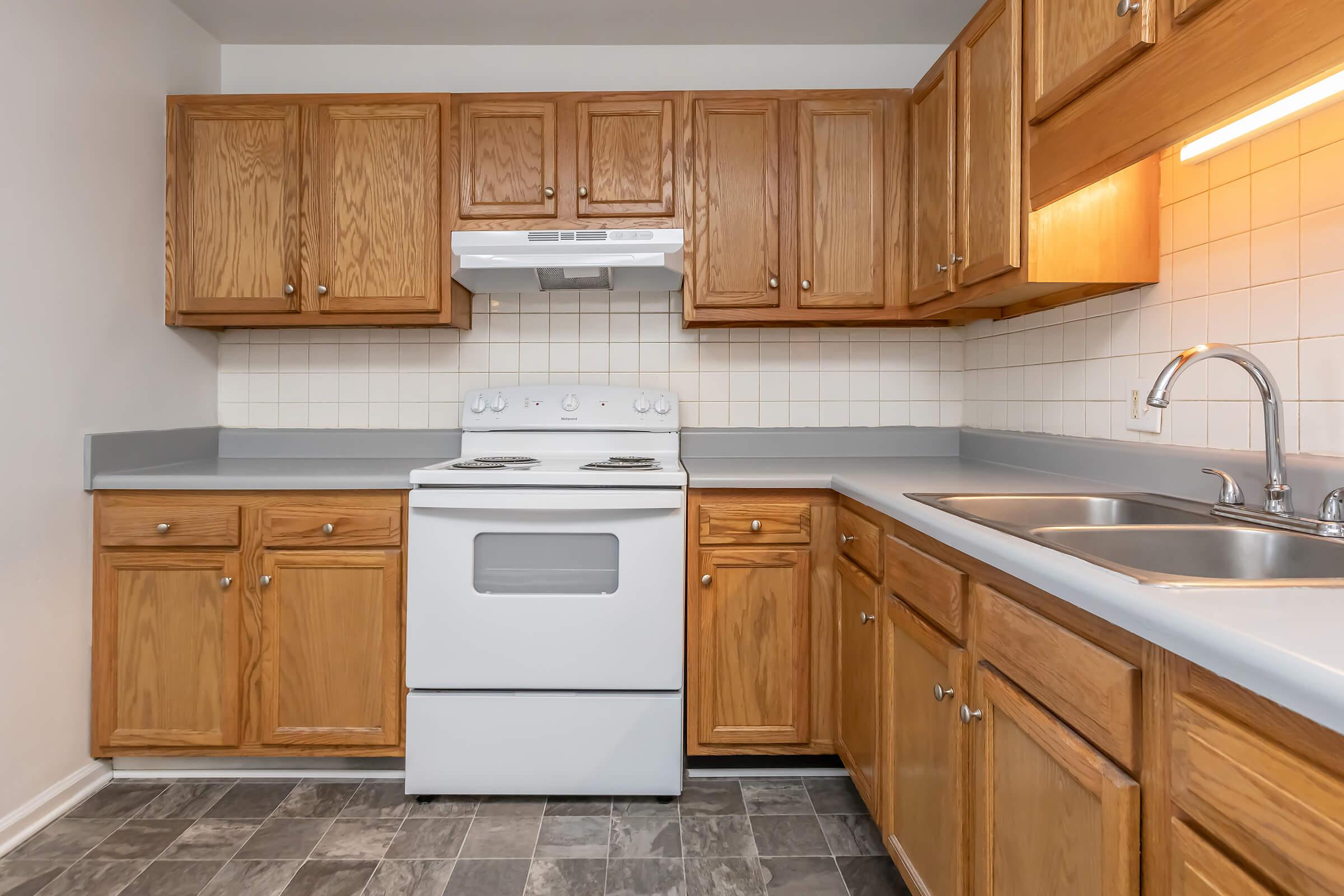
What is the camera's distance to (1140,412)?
1685mm

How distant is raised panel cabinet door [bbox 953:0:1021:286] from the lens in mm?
1628

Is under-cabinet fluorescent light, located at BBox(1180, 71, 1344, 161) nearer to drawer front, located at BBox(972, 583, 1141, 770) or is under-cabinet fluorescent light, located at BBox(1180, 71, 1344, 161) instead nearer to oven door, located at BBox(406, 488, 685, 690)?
drawer front, located at BBox(972, 583, 1141, 770)

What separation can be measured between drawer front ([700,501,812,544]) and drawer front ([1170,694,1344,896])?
132 centimetres

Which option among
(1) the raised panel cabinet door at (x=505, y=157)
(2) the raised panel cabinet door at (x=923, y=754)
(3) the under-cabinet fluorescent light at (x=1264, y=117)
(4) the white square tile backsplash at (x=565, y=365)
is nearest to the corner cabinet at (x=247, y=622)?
(4) the white square tile backsplash at (x=565, y=365)

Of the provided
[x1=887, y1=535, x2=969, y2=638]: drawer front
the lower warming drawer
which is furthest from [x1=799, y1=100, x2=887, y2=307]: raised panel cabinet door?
the lower warming drawer

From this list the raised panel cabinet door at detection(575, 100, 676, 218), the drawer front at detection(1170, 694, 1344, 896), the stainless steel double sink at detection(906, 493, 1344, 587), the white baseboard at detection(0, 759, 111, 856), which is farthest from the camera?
the raised panel cabinet door at detection(575, 100, 676, 218)

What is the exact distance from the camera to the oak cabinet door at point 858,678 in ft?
5.57

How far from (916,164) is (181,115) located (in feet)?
7.70

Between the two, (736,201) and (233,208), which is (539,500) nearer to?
(736,201)

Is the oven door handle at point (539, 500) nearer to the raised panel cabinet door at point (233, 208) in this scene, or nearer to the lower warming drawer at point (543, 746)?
the lower warming drawer at point (543, 746)

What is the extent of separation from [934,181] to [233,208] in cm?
220

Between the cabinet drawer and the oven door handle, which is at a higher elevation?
the oven door handle

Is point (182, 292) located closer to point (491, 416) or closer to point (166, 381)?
point (166, 381)

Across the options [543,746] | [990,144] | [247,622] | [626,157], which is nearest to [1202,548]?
[990,144]
